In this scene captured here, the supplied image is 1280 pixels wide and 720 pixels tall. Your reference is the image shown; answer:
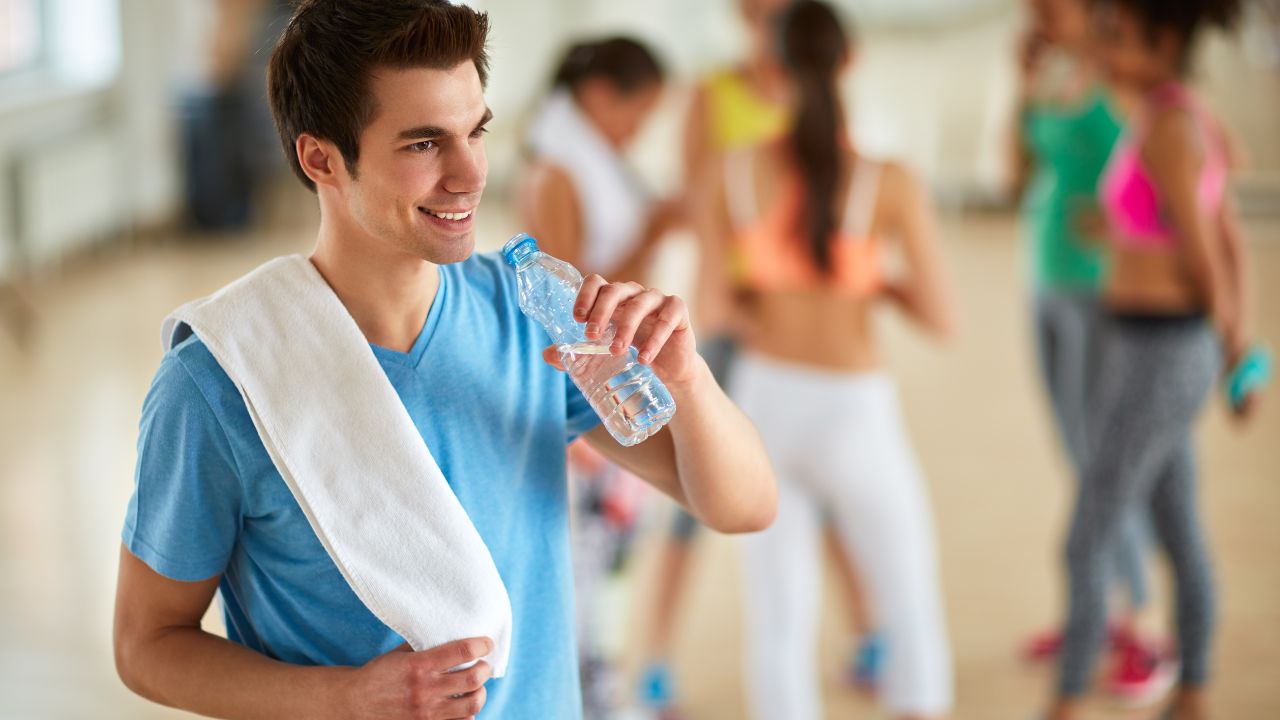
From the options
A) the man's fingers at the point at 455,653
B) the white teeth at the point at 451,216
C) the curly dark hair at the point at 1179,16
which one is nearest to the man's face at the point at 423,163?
the white teeth at the point at 451,216

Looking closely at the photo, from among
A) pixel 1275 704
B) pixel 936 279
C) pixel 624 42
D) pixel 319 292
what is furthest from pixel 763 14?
pixel 319 292

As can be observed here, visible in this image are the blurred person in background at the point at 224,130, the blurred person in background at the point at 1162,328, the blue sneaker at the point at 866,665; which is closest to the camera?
the blurred person in background at the point at 1162,328

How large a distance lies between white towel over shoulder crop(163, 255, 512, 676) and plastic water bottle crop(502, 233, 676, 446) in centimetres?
19

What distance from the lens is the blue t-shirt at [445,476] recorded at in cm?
126

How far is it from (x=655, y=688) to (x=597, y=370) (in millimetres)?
1998

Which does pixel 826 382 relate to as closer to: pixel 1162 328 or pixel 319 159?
pixel 1162 328

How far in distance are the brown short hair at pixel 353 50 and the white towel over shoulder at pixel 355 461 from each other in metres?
0.17

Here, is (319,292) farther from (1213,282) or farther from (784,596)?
(1213,282)

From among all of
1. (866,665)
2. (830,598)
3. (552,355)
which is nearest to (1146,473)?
(866,665)

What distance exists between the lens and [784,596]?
8.95 feet

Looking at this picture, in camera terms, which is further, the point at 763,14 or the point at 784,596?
the point at 763,14

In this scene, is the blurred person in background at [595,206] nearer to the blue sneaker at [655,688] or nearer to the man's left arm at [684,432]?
the blue sneaker at [655,688]

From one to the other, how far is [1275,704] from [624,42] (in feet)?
6.95

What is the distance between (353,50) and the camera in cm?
123
